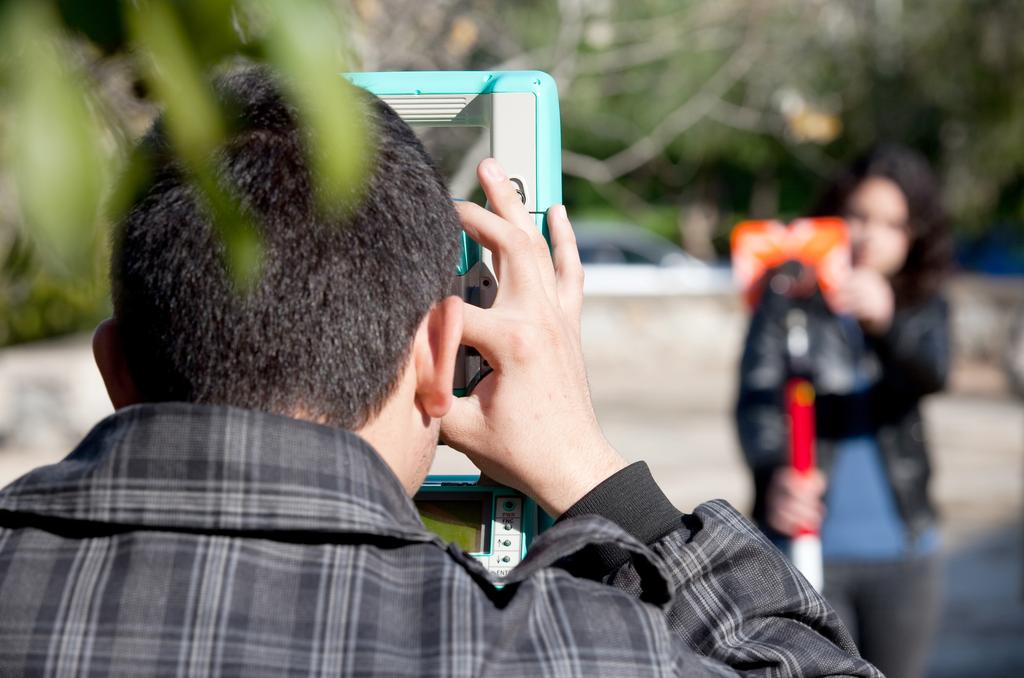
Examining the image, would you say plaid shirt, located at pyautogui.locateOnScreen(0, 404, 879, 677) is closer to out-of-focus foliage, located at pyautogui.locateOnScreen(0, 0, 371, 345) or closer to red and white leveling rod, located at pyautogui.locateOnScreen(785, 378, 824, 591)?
out-of-focus foliage, located at pyautogui.locateOnScreen(0, 0, 371, 345)

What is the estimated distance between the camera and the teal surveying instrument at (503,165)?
1.45 metres

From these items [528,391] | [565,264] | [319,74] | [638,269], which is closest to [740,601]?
[528,391]

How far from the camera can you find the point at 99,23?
68 cm

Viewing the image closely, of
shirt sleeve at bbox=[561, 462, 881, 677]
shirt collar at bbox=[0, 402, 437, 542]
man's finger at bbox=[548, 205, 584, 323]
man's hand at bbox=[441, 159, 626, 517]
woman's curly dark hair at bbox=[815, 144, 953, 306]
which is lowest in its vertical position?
shirt sleeve at bbox=[561, 462, 881, 677]

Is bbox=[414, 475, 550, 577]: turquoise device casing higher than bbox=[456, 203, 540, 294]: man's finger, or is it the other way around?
bbox=[456, 203, 540, 294]: man's finger

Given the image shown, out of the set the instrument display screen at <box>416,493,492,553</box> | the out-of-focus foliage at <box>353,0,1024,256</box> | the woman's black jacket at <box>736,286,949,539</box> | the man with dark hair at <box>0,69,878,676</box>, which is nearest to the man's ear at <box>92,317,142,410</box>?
the man with dark hair at <box>0,69,878,676</box>

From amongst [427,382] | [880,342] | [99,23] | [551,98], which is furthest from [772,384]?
[99,23]

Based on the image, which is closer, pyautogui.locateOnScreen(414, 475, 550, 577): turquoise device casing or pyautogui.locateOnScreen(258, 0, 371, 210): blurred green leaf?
pyautogui.locateOnScreen(258, 0, 371, 210): blurred green leaf

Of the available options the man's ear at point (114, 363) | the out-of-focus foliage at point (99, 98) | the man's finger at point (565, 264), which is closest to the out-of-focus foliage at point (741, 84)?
the man's finger at point (565, 264)

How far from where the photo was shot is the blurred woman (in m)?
3.11

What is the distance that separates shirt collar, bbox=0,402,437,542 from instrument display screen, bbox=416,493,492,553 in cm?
47

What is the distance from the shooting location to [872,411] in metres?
3.22

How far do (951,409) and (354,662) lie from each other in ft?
39.1

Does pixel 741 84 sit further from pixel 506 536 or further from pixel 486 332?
pixel 486 332
